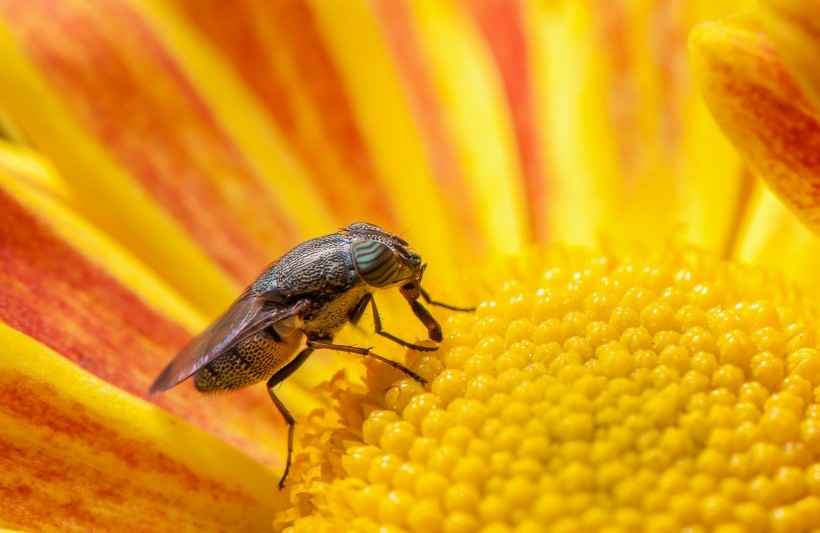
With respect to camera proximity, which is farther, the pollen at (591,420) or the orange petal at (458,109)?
the orange petal at (458,109)

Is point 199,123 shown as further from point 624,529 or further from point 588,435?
point 624,529

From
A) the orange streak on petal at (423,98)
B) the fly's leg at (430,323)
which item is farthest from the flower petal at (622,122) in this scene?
the fly's leg at (430,323)

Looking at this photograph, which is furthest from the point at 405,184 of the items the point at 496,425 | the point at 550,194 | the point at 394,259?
the point at 496,425

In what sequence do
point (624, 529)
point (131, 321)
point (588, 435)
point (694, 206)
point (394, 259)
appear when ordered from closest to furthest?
point (624, 529) < point (588, 435) < point (394, 259) < point (131, 321) < point (694, 206)

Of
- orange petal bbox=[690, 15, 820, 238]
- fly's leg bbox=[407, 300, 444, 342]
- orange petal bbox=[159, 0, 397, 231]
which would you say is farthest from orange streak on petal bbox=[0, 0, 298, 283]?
orange petal bbox=[690, 15, 820, 238]

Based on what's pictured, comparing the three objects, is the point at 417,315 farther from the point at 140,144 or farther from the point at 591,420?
the point at 140,144

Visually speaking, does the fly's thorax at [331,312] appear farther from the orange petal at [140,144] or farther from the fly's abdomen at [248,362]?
the orange petal at [140,144]
